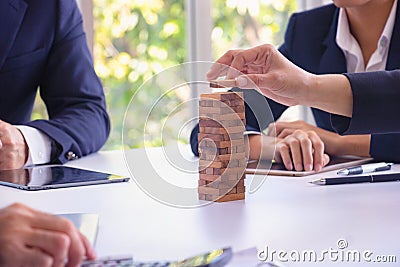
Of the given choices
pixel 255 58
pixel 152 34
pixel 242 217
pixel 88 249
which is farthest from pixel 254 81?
pixel 152 34

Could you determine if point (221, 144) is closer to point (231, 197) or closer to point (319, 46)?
point (231, 197)

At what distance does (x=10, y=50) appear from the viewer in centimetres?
199

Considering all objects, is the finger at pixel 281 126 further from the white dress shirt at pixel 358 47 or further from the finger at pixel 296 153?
the white dress shirt at pixel 358 47

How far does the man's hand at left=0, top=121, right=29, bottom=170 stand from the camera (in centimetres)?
159

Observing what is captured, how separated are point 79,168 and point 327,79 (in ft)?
1.90

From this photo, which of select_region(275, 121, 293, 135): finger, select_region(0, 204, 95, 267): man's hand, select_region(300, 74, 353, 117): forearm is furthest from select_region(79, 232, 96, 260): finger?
select_region(275, 121, 293, 135): finger

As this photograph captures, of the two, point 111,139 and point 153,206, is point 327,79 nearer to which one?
point 153,206

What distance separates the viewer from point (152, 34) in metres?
3.23

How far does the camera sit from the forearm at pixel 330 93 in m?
1.34

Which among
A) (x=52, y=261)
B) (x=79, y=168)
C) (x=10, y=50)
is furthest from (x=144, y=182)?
(x=10, y=50)

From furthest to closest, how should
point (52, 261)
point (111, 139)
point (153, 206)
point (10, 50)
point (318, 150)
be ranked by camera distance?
point (111, 139) < point (10, 50) < point (318, 150) < point (153, 206) < point (52, 261)

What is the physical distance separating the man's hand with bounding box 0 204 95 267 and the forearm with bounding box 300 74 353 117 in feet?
2.19

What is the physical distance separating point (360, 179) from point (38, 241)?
2.58ft

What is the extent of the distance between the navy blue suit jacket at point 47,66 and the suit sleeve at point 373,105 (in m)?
0.79
